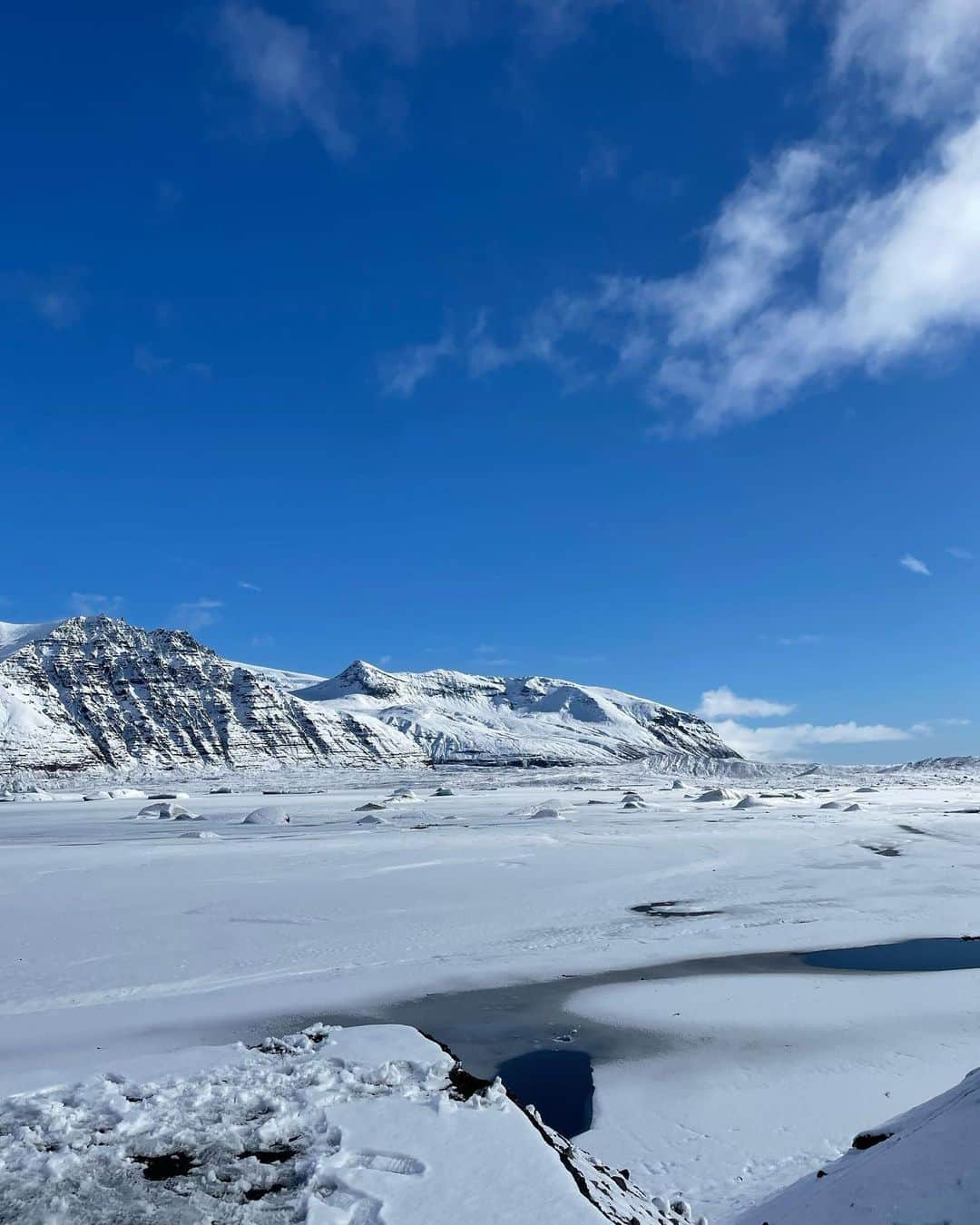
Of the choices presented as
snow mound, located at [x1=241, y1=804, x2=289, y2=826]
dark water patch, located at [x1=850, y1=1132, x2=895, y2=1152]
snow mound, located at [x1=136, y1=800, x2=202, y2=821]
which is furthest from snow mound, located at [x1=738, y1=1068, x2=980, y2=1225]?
snow mound, located at [x1=136, y1=800, x2=202, y2=821]

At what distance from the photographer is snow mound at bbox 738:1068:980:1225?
3.09m

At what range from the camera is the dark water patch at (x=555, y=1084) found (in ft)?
19.7

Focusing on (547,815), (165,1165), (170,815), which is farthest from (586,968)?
(170,815)

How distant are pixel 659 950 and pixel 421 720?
564 ft

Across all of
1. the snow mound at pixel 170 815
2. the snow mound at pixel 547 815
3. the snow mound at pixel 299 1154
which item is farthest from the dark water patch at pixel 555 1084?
the snow mound at pixel 170 815

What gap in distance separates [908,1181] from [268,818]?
1368 inches

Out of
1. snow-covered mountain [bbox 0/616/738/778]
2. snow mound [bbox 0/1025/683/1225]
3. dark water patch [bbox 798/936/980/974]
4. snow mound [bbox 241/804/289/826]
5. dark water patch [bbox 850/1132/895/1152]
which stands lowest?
dark water patch [bbox 798/936/980/974]

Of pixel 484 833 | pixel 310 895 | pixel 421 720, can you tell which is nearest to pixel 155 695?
pixel 421 720

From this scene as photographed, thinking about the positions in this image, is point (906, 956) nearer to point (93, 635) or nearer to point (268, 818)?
point (268, 818)

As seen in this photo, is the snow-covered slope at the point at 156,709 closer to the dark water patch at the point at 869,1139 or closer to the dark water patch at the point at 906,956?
the dark water patch at the point at 906,956

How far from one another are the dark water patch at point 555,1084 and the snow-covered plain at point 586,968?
0.16m

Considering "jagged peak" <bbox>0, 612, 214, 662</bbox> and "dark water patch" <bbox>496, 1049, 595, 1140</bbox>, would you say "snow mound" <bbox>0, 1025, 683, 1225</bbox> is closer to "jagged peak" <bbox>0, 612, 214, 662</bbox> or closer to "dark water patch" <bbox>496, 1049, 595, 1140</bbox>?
"dark water patch" <bbox>496, 1049, 595, 1140</bbox>

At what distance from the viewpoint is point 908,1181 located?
3324mm

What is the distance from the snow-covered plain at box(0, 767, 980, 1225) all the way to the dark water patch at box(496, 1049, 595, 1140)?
0.54 feet
